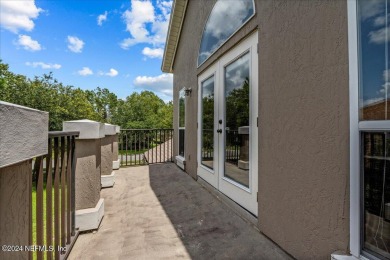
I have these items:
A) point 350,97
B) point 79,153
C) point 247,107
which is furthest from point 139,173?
point 350,97

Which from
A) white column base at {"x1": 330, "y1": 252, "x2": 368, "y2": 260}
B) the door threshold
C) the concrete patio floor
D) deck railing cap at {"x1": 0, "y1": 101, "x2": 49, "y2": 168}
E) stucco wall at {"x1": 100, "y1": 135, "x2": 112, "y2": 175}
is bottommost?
the concrete patio floor

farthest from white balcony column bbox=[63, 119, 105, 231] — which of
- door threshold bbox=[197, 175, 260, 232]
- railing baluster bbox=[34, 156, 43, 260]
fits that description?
door threshold bbox=[197, 175, 260, 232]

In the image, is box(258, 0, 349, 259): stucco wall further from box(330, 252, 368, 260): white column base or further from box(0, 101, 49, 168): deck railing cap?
box(0, 101, 49, 168): deck railing cap

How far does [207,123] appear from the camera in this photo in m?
4.09

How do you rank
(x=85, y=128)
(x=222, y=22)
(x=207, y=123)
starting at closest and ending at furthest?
(x=85, y=128), (x=222, y=22), (x=207, y=123)

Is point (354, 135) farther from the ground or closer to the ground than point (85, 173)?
farther from the ground

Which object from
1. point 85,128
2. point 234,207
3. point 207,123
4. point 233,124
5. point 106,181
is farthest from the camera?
point 106,181

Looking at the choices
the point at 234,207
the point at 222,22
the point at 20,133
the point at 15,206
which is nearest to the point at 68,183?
the point at 15,206

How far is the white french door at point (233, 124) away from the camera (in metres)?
2.57

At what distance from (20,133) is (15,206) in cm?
36

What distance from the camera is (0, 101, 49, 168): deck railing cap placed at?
692 mm

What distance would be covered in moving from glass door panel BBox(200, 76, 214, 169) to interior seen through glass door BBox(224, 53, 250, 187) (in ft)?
1.85

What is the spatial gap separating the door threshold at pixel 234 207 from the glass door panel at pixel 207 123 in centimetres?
40

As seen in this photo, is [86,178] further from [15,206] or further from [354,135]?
[354,135]
